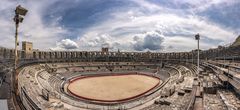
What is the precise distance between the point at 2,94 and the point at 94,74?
150 feet

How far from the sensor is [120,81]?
53125mm

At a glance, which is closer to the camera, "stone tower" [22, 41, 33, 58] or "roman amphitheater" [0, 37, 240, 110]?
"roman amphitheater" [0, 37, 240, 110]

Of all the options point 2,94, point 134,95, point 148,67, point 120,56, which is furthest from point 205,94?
point 120,56

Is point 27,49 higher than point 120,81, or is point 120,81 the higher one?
point 27,49

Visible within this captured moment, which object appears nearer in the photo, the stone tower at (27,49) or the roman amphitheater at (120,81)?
the roman amphitheater at (120,81)

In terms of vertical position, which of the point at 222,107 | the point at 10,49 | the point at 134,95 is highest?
the point at 10,49

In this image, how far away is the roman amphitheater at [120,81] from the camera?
16.1 metres

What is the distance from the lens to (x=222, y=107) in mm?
12773

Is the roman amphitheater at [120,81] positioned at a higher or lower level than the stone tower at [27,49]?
lower

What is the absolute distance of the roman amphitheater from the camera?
1612 cm

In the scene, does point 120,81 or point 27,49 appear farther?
point 27,49

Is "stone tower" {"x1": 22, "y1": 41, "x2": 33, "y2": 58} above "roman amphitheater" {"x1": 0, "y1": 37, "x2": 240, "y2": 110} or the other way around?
above

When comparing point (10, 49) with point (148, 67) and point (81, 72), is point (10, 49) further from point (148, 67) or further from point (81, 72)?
point (148, 67)

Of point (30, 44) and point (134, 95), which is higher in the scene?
point (30, 44)
